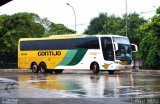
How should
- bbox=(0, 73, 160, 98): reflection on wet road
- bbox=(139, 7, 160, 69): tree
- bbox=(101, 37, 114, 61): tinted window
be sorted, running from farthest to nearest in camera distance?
bbox=(139, 7, 160, 69): tree
bbox=(101, 37, 114, 61): tinted window
bbox=(0, 73, 160, 98): reflection on wet road

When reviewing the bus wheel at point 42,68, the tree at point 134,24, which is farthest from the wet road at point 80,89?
the tree at point 134,24

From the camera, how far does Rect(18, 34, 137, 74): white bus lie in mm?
39406

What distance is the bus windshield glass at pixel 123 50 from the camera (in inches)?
1550

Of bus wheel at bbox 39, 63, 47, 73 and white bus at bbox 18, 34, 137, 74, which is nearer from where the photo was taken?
white bus at bbox 18, 34, 137, 74

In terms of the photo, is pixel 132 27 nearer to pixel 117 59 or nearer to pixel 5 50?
pixel 5 50

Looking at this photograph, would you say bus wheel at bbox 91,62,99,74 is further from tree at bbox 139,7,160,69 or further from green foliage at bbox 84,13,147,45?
green foliage at bbox 84,13,147,45

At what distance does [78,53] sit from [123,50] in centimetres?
424

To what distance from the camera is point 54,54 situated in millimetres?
43375

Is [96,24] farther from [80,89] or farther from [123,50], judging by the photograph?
[80,89]

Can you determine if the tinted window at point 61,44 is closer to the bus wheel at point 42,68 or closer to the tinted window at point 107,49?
the tinted window at point 107,49

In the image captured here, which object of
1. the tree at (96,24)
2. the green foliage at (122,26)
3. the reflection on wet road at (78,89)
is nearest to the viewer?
the reflection on wet road at (78,89)

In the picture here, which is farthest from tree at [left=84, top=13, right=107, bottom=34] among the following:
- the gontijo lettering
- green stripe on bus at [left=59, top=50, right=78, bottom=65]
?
green stripe on bus at [left=59, top=50, right=78, bottom=65]

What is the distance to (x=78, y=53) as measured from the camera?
4138 centimetres

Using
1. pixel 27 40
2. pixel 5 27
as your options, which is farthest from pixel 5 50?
pixel 27 40
